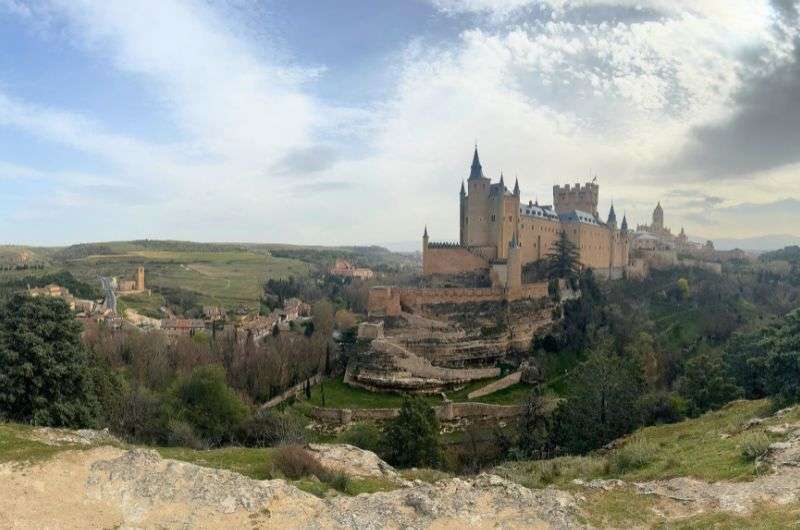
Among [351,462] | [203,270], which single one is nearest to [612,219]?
[351,462]

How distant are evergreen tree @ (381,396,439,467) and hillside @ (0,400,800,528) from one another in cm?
832

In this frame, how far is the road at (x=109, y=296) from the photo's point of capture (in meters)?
73.1

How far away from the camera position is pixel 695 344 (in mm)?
46750

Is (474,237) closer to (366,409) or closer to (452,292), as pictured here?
(452,292)

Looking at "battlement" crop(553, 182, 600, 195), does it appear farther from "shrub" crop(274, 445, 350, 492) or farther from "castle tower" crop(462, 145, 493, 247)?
"shrub" crop(274, 445, 350, 492)

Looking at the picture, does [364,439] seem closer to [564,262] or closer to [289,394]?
[289,394]

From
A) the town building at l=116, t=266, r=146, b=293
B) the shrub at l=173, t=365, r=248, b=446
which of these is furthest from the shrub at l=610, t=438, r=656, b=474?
the town building at l=116, t=266, r=146, b=293

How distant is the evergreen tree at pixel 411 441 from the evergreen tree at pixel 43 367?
35.7 feet

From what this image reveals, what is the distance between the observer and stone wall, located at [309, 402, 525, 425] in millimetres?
33719

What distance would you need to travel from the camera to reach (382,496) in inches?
448

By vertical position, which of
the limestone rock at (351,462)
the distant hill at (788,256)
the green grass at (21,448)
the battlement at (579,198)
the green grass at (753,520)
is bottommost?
the limestone rock at (351,462)

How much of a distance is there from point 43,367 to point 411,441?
13104mm

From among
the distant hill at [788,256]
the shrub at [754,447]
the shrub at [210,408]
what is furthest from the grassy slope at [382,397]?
the distant hill at [788,256]

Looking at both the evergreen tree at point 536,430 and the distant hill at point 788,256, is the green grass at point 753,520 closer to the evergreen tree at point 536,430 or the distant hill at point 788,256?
the evergreen tree at point 536,430
